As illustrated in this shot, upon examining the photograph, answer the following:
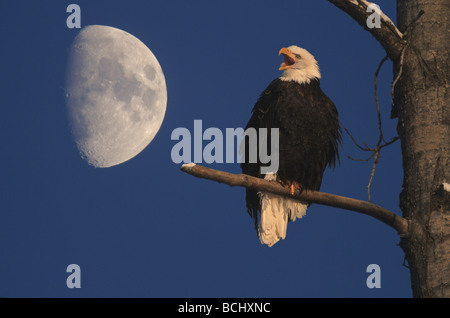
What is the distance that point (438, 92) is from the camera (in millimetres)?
3256

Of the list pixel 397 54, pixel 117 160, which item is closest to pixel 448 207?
pixel 397 54

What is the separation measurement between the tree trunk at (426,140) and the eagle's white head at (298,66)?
5.20 ft

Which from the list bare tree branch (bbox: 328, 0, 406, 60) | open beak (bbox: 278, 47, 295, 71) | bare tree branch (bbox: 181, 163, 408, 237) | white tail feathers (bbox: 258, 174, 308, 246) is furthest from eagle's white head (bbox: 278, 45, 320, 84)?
bare tree branch (bbox: 181, 163, 408, 237)

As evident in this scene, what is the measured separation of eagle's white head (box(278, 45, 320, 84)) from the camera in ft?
16.6

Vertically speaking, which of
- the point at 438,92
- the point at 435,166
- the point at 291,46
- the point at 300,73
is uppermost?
the point at 291,46

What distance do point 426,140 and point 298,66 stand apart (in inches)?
89.1

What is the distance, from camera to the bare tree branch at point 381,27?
3.42 meters

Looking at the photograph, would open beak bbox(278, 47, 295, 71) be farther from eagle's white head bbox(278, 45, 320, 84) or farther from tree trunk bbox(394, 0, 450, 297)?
tree trunk bbox(394, 0, 450, 297)

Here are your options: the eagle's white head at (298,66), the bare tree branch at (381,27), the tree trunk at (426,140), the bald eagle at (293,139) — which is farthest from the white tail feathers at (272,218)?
the bare tree branch at (381,27)

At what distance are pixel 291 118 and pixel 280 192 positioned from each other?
113 centimetres

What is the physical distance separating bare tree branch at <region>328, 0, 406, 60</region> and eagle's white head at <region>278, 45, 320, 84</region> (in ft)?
5.02

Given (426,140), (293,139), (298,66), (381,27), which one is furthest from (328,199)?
(298,66)
